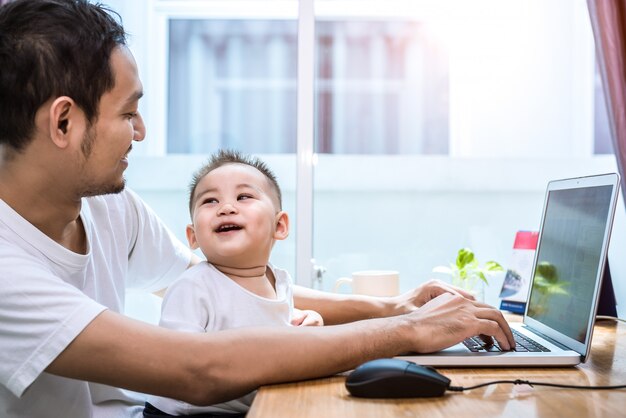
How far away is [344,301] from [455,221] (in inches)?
49.8

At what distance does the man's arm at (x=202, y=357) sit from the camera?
101 cm

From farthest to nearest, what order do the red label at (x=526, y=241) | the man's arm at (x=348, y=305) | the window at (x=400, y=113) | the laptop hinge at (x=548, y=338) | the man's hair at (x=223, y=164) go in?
the window at (x=400, y=113) < the red label at (x=526, y=241) < the man's arm at (x=348, y=305) < the man's hair at (x=223, y=164) < the laptop hinge at (x=548, y=338)

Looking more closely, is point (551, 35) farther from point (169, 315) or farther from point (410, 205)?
point (169, 315)

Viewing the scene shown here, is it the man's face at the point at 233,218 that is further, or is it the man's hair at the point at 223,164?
the man's hair at the point at 223,164

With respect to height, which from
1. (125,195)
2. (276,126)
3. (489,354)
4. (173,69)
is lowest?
(489,354)

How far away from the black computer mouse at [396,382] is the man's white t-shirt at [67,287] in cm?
41

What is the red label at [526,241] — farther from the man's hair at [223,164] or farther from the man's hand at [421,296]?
the man's hair at [223,164]

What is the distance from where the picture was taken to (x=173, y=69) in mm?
2955

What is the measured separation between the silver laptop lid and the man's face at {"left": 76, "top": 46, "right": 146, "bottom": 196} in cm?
87

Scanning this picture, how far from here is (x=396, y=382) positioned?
93cm

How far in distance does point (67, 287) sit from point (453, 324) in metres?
0.62

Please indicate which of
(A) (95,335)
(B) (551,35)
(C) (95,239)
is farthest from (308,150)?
(A) (95,335)

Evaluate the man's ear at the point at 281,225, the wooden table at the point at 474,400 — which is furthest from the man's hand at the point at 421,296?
the wooden table at the point at 474,400

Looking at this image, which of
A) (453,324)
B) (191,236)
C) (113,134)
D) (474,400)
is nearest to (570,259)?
(453,324)
